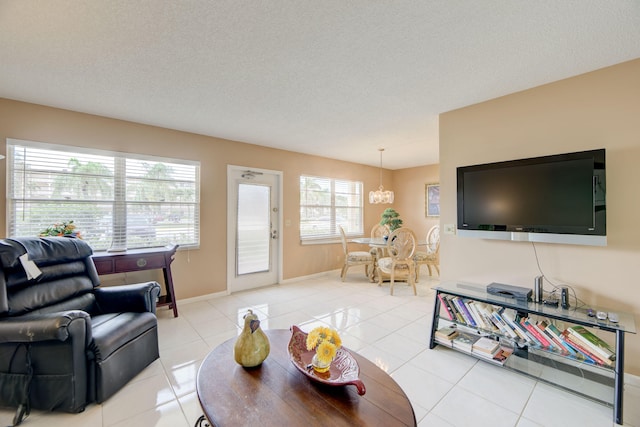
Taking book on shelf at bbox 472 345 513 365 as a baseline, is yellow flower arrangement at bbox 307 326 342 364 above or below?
above

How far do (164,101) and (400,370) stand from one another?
11.2 ft

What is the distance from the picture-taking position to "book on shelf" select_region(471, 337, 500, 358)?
7.45 feet

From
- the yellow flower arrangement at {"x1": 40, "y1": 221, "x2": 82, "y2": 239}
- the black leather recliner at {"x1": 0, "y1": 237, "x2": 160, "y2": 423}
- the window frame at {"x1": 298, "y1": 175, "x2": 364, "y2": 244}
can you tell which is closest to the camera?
the black leather recliner at {"x1": 0, "y1": 237, "x2": 160, "y2": 423}

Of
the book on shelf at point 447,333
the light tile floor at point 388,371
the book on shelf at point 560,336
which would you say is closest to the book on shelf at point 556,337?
the book on shelf at point 560,336

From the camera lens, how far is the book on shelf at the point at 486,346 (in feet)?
7.45

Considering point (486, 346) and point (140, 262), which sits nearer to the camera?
point (486, 346)

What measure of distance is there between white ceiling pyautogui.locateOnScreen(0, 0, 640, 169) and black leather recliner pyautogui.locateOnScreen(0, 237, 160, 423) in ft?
4.91

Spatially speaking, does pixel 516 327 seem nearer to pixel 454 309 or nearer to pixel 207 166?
pixel 454 309

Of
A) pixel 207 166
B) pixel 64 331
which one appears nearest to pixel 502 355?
pixel 64 331

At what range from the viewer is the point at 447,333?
2.57 meters

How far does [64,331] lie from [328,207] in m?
4.49

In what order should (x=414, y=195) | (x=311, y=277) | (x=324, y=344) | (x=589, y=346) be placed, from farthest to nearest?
1. (x=414, y=195)
2. (x=311, y=277)
3. (x=589, y=346)
4. (x=324, y=344)

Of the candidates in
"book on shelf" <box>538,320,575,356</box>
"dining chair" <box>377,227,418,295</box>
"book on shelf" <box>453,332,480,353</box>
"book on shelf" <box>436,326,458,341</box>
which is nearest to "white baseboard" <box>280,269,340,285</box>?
"dining chair" <box>377,227,418,295</box>

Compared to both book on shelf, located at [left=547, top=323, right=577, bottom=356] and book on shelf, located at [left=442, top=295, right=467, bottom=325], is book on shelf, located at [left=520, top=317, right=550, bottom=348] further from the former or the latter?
book on shelf, located at [left=442, top=295, right=467, bottom=325]
